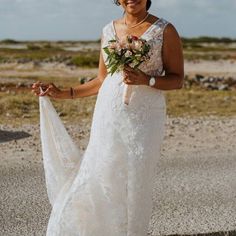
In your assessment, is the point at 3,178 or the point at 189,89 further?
the point at 189,89

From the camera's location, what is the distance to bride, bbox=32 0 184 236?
4090 mm

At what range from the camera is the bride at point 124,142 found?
161 inches

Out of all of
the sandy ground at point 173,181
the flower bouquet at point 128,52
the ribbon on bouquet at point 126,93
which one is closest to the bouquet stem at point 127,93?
the ribbon on bouquet at point 126,93

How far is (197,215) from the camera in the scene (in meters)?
6.43

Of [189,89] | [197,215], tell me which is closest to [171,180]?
[197,215]

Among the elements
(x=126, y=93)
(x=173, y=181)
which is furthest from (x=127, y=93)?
(x=173, y=181)

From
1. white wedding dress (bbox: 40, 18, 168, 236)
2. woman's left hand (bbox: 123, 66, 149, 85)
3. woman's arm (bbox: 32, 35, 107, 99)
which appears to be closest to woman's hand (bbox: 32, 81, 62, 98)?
woman's arm (bbox: 32, 35, 107, 99)

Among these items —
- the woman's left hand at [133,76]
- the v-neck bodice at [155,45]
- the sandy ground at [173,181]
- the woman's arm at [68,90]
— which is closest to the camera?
the woman's left hand at [133,76]

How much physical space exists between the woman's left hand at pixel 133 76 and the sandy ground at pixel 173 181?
226 cm

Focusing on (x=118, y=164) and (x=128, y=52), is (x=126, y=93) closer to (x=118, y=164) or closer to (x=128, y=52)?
(x=128, y=52)

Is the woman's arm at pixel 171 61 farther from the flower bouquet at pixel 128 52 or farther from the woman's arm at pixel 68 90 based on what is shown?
the woman's arm at pixel 68 90

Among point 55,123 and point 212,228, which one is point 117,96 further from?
point 212,228

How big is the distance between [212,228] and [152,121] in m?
2.21

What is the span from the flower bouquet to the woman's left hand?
51 millimetres
